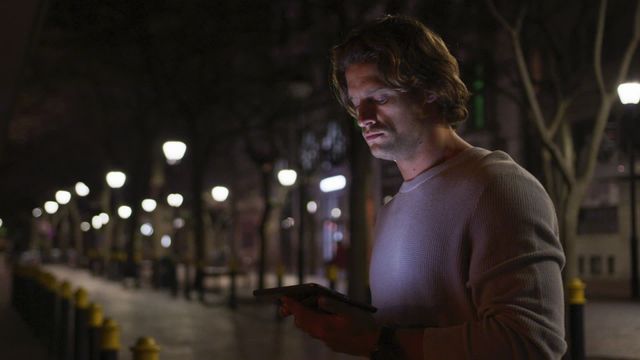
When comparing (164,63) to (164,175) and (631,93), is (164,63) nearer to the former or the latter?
(631,93)

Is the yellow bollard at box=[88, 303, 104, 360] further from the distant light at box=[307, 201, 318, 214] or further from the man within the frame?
the distant light at box=[307, 201, 318, 214]

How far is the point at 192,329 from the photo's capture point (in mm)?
17141

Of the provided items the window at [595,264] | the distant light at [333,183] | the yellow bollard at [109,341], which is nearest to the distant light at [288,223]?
the distant light at [333,183]

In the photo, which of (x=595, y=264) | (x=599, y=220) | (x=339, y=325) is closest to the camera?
(x=339, y=325)

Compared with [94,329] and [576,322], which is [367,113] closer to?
[94,329]

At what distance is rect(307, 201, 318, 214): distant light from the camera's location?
4486 cm

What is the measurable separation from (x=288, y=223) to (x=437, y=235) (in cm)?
4740

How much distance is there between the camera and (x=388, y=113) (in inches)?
85.4

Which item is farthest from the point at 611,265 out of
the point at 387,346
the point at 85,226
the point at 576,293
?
the point at 85,226

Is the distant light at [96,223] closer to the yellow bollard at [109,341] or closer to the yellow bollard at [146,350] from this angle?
the yellow bollard at [109,341]

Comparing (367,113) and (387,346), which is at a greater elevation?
(367,113)

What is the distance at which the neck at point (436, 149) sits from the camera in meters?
2.19

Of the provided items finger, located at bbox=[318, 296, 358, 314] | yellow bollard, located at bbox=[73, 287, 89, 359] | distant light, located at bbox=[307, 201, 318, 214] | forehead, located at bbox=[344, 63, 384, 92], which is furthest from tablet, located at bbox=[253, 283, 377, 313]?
distant light, located at bbox=[307, 201, 318, 214]

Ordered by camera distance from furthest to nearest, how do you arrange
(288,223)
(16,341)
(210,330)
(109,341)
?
(288,223) → (210,330) → (16,341) → (109,341)
